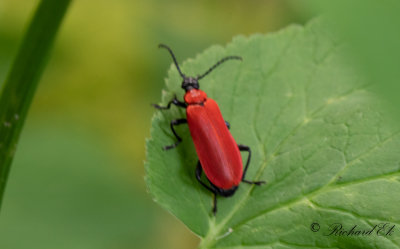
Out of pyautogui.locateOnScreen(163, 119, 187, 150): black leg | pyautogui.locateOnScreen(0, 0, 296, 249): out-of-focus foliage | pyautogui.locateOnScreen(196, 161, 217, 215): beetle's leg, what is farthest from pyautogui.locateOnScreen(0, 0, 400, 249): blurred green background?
pyautogui.locateOnScreen(196, 161, 217, 215): beetle's leg

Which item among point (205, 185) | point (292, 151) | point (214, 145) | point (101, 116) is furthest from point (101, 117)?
point (292, 151)

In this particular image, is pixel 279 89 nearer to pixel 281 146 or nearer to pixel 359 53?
pixel 281 146

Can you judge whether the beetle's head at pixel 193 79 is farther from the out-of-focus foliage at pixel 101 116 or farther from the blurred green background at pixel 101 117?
the out-of-focus foliage at pixel 101 116

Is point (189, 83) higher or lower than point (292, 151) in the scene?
higher

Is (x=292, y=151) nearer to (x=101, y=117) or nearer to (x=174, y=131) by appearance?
(x=174, y=131)

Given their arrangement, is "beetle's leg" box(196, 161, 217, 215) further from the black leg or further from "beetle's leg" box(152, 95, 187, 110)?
"beetle's leg" box(152, 95, 187, 110)

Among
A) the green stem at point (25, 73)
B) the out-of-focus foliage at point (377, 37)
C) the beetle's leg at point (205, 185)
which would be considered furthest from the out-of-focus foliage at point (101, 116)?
the out-of-focus foliage at point (377, 37)

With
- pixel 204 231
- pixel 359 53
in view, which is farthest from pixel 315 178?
pixel 359 53
